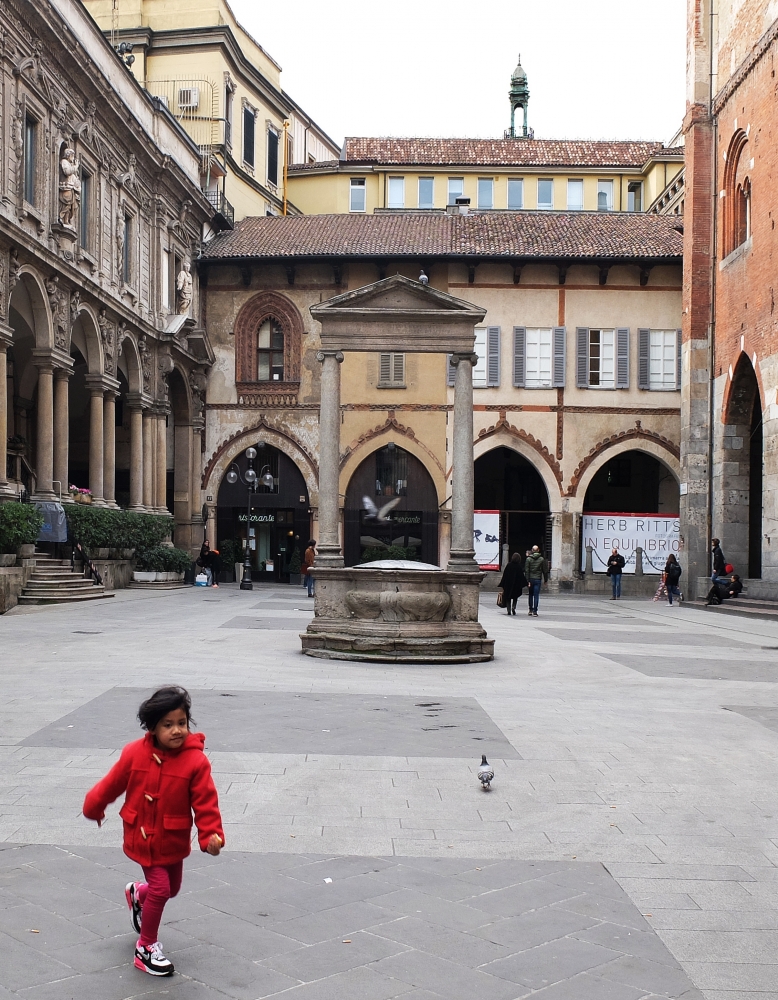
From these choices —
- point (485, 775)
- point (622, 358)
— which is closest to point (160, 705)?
point (485, 775)

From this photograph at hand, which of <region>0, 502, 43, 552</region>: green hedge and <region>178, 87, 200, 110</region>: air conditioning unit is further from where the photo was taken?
<region>178, 87, 200, 110</region>: air conditioning unit

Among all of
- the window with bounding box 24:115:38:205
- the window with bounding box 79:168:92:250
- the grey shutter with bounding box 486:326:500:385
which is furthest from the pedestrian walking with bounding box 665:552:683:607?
the window with bounding box 24:115:38:205

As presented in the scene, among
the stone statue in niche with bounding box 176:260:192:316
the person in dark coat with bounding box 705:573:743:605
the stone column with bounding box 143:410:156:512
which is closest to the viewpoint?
A: the person in dark coat with bounding box 705:573:743:605

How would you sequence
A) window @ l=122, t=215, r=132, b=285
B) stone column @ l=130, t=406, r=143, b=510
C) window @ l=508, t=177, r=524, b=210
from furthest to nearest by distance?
window @ l=508, t=177, r=524, b=210 → stone column @ l=130, t=406, r=143, b=510 → window @ l=122, t=215, r=132, b=285

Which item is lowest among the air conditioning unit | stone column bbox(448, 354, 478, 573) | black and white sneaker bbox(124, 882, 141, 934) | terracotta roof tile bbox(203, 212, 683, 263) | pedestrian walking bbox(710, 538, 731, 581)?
black and white sneaker bbox(124, 882, 141, 934)

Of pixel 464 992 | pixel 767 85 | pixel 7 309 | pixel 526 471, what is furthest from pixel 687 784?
pixel 526 471

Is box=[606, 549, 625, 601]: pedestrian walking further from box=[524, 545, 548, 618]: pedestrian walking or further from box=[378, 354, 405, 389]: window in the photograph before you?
box=[378, 354, 405, 389]: window

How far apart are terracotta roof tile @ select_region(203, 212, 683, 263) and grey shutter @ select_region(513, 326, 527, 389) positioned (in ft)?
8.48

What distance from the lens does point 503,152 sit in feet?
165

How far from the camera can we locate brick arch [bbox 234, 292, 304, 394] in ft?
125

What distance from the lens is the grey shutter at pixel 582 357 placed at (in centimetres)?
3762

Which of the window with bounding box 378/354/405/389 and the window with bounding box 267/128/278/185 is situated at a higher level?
the window with bounding box 267/128/278/185

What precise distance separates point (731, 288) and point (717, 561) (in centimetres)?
768

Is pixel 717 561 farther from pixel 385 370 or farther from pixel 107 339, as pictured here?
pixel 107 339
